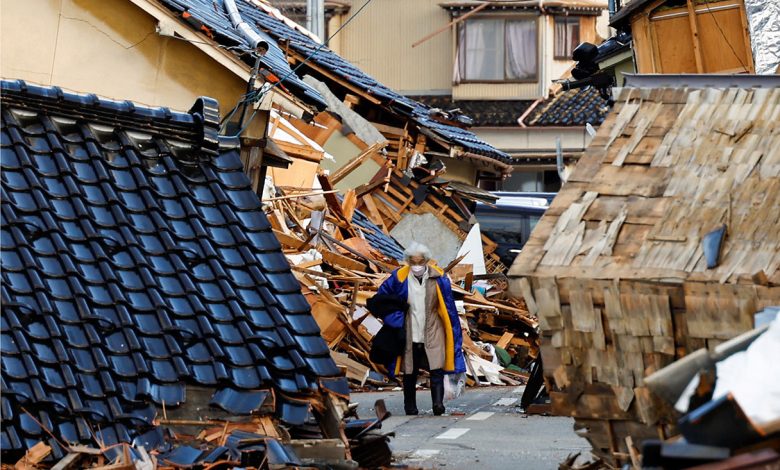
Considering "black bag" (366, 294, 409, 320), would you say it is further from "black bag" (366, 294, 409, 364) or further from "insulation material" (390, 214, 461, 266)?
"insulation material" (390, 214, 461, 266)

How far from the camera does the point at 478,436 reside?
45.5 feet

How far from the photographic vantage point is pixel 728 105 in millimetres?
8812

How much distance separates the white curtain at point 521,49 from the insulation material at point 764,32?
25.1 m

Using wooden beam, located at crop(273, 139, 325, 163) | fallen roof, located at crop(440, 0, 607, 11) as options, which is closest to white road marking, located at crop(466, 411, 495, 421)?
wooden beam, located at crop(273, 139, 325, 163)

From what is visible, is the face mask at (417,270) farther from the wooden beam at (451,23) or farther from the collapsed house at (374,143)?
the wooden beam at (451,23)

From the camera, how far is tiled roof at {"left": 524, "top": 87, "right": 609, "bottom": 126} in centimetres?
3888

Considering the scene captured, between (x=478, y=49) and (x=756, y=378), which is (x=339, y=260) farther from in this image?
(x=478, y=49)

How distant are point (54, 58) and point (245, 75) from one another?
72.8 inches

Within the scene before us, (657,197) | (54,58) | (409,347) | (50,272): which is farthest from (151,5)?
(657,197)

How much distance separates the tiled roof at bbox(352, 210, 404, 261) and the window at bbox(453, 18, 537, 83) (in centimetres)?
1772

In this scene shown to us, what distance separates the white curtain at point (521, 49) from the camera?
138ft

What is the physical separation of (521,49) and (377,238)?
65.6 feet

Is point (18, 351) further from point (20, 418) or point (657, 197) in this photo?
point (657, 197)

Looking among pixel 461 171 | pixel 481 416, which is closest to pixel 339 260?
pixel 481 416
